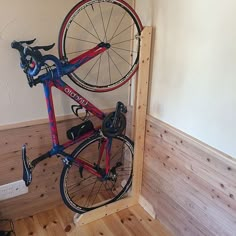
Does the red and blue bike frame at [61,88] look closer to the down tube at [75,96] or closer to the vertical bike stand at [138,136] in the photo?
the down tube at [75,96]

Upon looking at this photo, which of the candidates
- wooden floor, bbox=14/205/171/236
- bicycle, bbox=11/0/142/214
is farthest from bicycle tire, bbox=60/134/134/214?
wooden floor, bbox=14/205/171/236

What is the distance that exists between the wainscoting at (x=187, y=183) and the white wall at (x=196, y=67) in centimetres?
9

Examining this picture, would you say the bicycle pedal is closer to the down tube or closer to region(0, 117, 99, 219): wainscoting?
region(0, 117, 99, 219): wainscoting

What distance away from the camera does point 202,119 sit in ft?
5.28

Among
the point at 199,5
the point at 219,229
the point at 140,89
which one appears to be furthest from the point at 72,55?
the point at 219,229

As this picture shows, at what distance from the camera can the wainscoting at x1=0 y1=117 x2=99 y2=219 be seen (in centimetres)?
192

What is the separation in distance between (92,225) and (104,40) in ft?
4.85

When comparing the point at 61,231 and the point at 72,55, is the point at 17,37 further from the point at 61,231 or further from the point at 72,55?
the point at 61,231

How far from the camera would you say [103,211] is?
85.2 inches

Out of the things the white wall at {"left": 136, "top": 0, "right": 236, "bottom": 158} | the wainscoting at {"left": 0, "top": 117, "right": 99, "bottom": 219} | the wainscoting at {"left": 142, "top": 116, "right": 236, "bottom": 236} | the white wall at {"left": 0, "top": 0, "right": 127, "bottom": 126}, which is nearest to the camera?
the white wall at {"left": 136, "top": 0, "right": 236, "bottom": 158}

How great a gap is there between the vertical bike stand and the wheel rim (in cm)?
8

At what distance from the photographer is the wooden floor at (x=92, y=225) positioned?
2.01 meters

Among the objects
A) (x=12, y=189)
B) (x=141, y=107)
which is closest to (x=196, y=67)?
(x=141, y=107)

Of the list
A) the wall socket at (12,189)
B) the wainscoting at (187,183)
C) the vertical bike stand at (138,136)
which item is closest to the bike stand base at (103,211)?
the vertical bike stand at (138,136)
